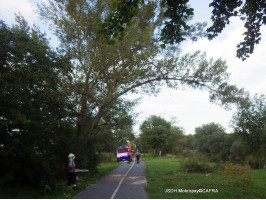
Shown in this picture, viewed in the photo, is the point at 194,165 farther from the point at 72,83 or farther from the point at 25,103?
the point at 25,103

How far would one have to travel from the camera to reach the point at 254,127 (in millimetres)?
30797

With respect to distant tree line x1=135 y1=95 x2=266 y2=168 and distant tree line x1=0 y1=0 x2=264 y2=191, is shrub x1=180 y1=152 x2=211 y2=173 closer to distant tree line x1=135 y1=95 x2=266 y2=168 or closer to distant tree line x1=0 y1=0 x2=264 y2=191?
distant tree line x1=135 y1=95 x2=266 y2=168

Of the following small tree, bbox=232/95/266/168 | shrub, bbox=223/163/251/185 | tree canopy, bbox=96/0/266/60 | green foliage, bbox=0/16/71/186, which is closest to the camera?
tree canopy, bbox=96/0/266/60

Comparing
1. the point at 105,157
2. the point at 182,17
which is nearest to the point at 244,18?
the point at 182,17

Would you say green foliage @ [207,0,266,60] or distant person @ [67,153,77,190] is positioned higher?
green foliage @ [207,0,266,60]

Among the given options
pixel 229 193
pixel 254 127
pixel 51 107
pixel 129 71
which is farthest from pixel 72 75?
pixel 254 127

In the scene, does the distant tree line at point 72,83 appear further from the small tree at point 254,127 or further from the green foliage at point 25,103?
the small tree at point 254,127

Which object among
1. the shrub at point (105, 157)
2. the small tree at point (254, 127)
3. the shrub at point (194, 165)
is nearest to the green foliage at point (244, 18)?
the shrub at point (194, 165)

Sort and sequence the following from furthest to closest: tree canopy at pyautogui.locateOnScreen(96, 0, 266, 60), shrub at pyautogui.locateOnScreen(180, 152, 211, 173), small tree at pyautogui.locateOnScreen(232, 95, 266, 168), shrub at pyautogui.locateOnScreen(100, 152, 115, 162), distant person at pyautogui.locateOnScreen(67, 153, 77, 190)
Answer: small tree at pyautogui.locateOnScreen(232, 95, 266, 168), shrub at pyautogui.locateOnScreen(100, 152, 115, 162), shrub at pyautogui.locateOnScreen(180, 152, 211, 173), distant person at pyautogui.locateOnScreen(67, 153, 77, 190), tree canopy at pyautogui.locateOnScreen(96, 0, 266, 60)

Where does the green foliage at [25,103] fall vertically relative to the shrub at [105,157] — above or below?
above

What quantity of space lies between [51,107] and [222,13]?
389 inches

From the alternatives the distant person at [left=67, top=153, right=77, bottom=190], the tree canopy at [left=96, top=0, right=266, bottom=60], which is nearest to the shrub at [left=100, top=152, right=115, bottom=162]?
the distant person at [left=67, top=153, right=77, bottom=190]

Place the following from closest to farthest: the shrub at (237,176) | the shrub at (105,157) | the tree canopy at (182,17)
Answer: the tree canopy at (182,17) → the shrub at (237,176) → the shrub at (105,157)

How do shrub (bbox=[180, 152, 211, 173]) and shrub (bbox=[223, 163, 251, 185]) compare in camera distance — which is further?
shrub (bbox=[180, 152, 211, 173])
